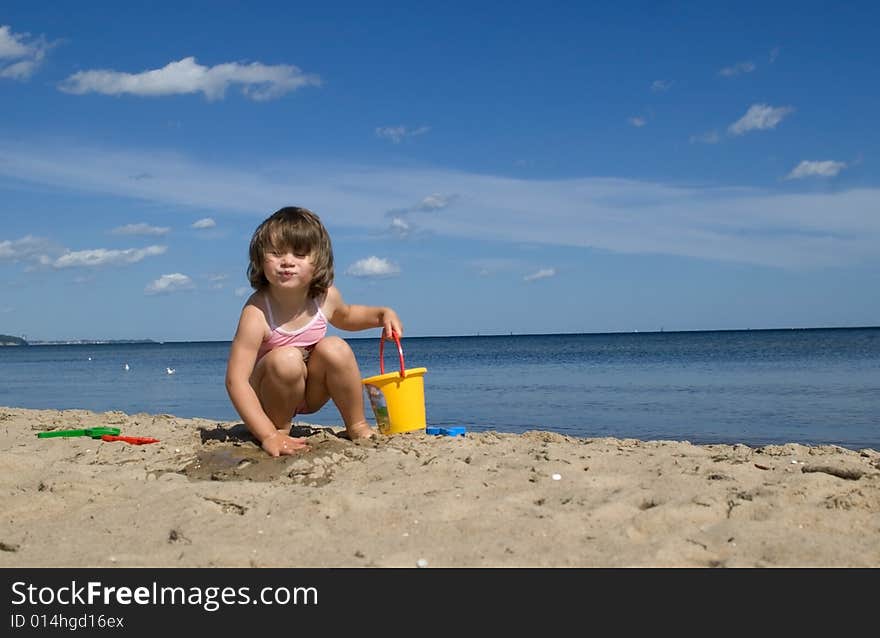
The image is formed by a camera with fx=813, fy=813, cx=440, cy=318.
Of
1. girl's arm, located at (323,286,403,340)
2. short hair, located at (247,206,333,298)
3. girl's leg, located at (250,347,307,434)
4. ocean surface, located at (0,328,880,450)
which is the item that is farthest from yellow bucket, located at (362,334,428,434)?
ocean surface, located at (0,328,880,450)

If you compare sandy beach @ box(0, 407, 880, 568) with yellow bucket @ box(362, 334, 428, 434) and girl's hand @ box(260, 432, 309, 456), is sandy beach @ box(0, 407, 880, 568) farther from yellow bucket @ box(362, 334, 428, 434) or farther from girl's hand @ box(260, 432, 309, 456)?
yellow bucket @ box(362, 334, 428, 434)

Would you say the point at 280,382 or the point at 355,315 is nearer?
the point at 280,382

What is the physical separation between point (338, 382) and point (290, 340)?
336mm

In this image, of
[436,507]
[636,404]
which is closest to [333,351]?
[436,507]

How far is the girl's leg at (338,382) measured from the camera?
4.26 meters

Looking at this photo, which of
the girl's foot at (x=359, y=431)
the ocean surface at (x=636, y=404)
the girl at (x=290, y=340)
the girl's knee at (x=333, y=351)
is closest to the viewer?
the girl at (x=290, y=340)

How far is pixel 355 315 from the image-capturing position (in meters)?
4.58

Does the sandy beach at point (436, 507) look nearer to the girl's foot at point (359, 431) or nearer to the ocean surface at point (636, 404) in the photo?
the girl's foot at point (359, 431)

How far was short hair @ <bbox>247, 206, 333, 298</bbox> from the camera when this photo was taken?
13.4ft

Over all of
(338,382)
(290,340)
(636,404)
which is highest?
(290,340)

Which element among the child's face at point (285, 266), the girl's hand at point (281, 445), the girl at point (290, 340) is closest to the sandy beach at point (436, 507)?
the girl's hand at point (281, 445)

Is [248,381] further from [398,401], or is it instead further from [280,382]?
[398,401]

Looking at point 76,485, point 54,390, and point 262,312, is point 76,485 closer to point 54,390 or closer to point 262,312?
point 262,312
